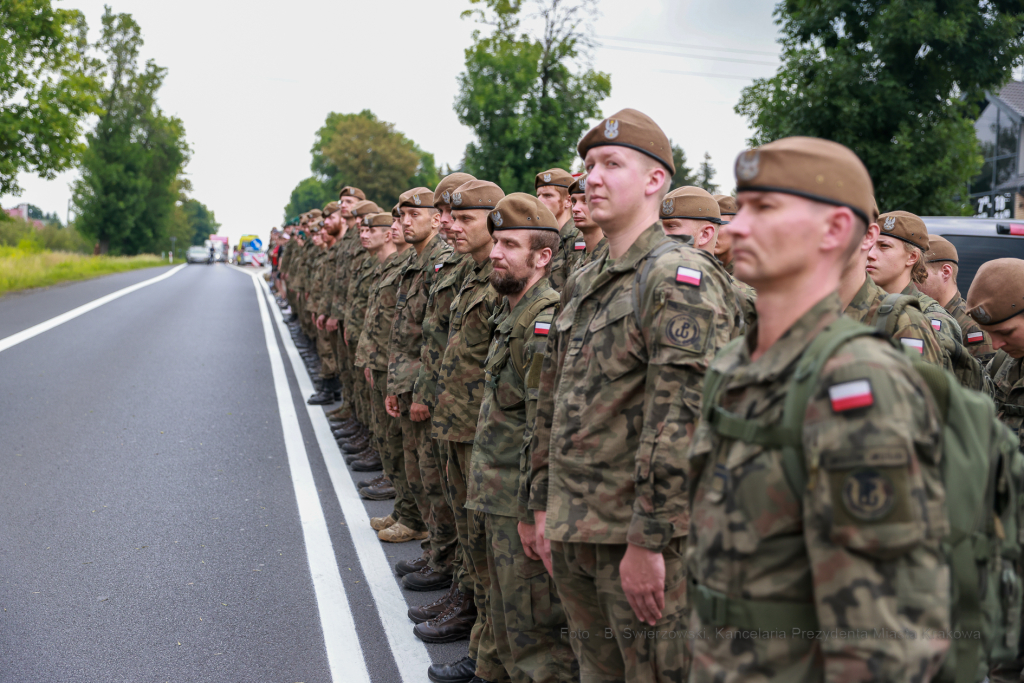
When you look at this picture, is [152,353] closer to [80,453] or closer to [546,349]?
[80,453]

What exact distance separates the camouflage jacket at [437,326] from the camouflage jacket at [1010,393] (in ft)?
9.41

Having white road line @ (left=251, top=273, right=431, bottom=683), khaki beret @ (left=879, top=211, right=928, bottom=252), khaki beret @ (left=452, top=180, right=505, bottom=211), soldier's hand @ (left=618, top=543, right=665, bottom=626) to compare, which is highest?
khaki beret @ (left=452, top=180, right=505, bottom=211)

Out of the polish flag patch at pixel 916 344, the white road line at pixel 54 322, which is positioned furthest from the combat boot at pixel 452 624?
the white road line at pixel 54 322

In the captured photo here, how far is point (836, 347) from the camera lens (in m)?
1.70

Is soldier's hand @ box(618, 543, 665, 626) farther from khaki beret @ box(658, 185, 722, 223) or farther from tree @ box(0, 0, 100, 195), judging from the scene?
tree @ box(0, 0, 100, 195)

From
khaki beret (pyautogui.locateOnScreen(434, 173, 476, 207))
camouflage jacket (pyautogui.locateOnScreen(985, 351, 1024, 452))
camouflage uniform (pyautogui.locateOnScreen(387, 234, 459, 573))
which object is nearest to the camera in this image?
camouflage jacket (pyautogui.locateOnScreen(985, 351, 1024, 452))

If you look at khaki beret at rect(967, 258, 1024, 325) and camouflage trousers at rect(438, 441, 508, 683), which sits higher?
khaki beret at rect(967, 258, 1024, 325)

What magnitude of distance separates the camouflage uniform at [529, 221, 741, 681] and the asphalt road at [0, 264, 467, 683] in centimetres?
167

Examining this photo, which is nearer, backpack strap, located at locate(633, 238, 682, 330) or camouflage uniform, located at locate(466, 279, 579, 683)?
backpack strap, located at locate(633, 238, 682, 330)

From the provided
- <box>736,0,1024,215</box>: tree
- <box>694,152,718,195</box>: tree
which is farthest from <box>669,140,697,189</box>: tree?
<box>736,0,1024,215</box>: tree

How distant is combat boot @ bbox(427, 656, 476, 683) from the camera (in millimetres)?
4043

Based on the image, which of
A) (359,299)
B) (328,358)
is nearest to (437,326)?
(359,299)

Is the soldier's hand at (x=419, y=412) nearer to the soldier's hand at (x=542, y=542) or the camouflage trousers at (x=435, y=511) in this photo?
the camouflage trousers at (x=435, y=511)

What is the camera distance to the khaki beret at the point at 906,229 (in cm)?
418
